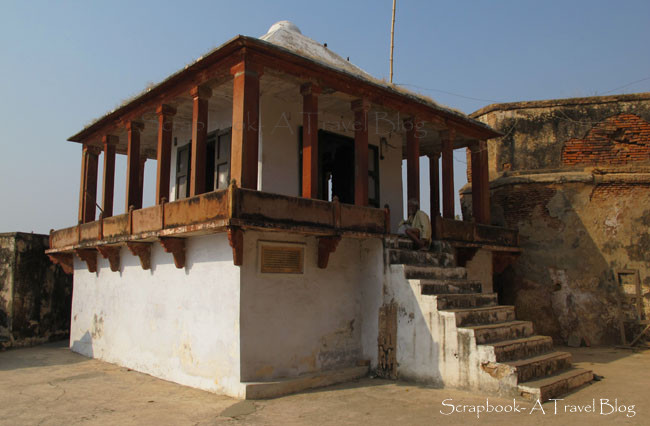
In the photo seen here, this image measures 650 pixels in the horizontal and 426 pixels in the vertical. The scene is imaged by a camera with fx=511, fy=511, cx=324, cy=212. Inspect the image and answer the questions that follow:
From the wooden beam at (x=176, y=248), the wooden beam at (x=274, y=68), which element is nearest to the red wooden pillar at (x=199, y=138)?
the wooden beam at (x=274, y=68)

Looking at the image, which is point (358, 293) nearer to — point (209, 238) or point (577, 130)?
point (209, 238)

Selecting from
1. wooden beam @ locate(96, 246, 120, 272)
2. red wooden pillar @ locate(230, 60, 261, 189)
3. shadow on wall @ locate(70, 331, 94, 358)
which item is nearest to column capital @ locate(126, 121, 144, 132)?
wooden beam @ locate(96, 246, 120, 272)

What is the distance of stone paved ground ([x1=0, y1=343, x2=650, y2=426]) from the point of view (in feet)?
20.4

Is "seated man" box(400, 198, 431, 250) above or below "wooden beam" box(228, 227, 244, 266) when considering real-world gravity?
above

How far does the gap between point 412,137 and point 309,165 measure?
9.96ft

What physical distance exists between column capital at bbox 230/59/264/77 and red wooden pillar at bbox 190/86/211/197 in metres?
1.00

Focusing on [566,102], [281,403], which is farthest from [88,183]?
[566,102]

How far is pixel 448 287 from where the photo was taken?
28.8 ft

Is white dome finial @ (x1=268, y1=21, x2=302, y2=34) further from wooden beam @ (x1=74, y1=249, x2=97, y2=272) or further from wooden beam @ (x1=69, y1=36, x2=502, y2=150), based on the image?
wooden beam @ (x1=74, y1=249, x2=97, y2=272)

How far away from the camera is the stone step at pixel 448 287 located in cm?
836

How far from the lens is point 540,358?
770 cm

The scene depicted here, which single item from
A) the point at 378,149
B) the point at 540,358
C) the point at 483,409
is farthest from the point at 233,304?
the point at 378,149

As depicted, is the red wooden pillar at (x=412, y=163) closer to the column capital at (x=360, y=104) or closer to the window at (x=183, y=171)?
the column capital at (x=360, y=104)

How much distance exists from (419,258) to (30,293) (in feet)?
34.8
